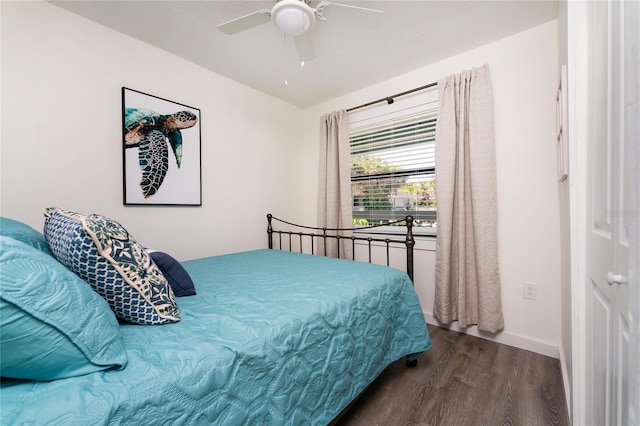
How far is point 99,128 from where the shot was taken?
1931mm

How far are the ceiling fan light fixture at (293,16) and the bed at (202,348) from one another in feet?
4.62

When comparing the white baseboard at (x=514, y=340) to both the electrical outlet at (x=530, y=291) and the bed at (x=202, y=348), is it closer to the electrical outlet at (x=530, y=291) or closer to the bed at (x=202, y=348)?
the electrical outlet at (x=530, y=291)

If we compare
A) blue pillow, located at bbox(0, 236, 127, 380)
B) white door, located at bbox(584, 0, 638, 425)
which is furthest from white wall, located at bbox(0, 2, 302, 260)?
white door, located at bbox(584, 0, 638, 425)

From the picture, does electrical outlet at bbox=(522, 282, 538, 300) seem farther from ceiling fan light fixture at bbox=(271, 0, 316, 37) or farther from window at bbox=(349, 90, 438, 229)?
ceiling fan light fixture at bbox=(271, 0, 316, 37)

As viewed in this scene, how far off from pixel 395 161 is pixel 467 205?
0.84m

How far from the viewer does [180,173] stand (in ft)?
7.63

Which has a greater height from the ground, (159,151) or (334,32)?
(334,32)

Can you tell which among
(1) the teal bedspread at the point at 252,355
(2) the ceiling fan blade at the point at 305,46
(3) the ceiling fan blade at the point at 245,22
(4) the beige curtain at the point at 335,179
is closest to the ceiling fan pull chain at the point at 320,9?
(2) the ceiling fan blade at the point at 305,46

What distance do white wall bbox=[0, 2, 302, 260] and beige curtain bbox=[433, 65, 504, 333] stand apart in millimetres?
1855

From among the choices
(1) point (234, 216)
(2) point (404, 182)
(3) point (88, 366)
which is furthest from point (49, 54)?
(2) point (404, 182)

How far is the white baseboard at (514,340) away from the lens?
195cm

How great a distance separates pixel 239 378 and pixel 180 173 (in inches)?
76.6

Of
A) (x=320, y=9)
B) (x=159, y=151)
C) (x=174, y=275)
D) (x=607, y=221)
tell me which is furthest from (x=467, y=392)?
(x=159, y=151)

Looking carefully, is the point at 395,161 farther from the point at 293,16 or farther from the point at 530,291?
the point at 293,16
